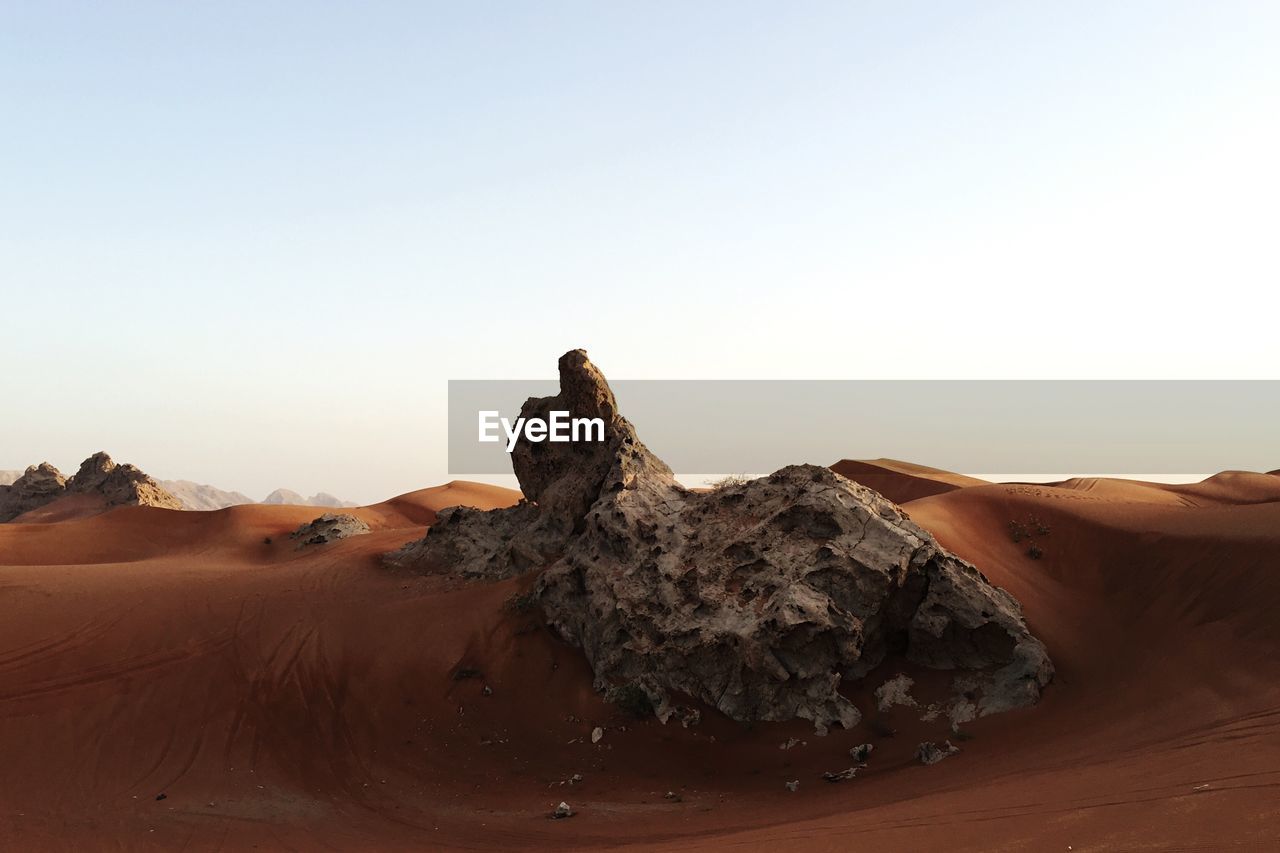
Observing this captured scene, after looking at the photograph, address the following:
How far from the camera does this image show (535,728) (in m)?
13.6

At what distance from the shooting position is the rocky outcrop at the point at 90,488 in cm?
3988

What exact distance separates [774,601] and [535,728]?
464cm

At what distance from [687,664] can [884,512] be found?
188 inches

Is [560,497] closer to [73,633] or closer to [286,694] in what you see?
[286,694]

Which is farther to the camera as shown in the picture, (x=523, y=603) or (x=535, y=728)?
(x=523, y=603)

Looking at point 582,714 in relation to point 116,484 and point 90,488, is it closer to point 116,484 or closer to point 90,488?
point 116,484

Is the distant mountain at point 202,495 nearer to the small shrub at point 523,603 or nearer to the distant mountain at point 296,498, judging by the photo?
the distant mountain at point 296,498

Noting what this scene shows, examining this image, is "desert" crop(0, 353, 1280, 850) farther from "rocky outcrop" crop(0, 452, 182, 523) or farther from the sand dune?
"rocky outcrop" crop(0, 452, 182, 523)

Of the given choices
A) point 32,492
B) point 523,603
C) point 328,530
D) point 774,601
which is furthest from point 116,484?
point 774,601

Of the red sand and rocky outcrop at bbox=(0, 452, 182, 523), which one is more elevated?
rocky outcrop at bbox=(0, 452, 182, 523)

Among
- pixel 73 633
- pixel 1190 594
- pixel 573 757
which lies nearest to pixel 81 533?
pixel 73 633

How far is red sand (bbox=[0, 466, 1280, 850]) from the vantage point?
803 centimetres

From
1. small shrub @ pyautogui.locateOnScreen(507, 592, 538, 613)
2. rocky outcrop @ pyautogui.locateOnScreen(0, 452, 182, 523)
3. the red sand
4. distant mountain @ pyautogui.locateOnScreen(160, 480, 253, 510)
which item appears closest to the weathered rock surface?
the red sand

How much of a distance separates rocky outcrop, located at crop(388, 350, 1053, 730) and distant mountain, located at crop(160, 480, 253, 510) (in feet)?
370
